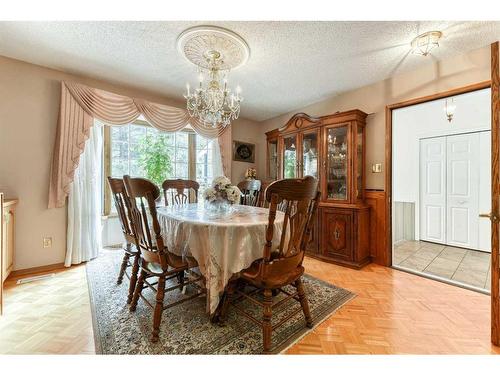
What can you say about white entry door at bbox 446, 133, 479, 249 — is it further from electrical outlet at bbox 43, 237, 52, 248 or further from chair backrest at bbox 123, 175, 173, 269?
electrical outlet at bbox 43, 237, 52, 248

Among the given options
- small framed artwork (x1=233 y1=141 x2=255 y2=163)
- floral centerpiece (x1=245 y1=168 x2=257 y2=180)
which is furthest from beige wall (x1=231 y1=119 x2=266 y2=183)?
floral centerpiece (x1=245 y1=168 x2=257 y2=180)

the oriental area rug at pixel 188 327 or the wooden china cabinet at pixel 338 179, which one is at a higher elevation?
the wooden china cabinet at pixel 338 179

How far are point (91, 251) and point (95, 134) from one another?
5.03ft

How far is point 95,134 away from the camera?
2.83 meters

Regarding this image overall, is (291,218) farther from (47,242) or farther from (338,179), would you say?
(47,242)

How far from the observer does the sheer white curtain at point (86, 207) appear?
8.63ft

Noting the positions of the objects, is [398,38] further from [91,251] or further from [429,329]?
[91,251]

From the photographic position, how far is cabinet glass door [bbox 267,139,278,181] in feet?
12.8

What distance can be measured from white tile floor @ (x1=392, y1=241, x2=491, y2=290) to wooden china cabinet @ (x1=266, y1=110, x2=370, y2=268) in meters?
0.67

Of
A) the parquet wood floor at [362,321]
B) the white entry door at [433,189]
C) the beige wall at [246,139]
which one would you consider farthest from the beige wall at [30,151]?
the white entry door at [433,189]

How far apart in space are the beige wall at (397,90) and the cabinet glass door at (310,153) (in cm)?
55

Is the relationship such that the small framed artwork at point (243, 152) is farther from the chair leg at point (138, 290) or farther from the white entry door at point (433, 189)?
the white entry door at point (433, 189)

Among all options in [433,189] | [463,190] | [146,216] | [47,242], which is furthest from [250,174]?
[463,190]
